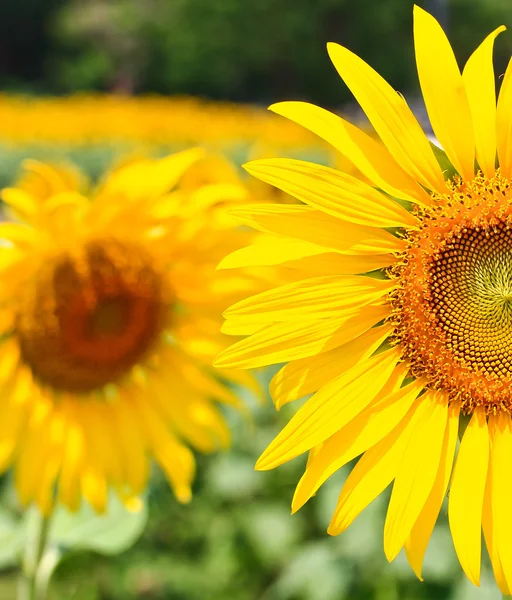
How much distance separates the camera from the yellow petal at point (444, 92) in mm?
1073

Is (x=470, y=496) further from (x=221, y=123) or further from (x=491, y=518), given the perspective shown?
(x=221, y=123)

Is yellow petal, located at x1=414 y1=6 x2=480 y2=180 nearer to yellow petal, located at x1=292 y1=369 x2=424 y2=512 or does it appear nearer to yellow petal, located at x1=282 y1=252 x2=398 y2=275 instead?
yellow petal, located at x1=282 y1=252 x2=398 y2=275

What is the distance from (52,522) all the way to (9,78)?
28.5 m

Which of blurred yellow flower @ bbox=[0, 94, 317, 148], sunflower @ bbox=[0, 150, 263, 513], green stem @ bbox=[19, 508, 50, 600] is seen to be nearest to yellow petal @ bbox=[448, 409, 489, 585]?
sunflower @ bbox=[0, 150, 263, 513]

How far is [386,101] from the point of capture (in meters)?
1.12

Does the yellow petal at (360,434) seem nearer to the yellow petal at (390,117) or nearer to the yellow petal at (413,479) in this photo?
the yellow petal at (413,479)

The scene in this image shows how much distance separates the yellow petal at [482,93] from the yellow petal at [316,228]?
195 mm

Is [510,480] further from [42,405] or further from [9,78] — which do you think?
[9,78]

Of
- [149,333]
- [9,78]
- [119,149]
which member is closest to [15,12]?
[9,78]

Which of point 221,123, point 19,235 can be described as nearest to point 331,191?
point 19,235

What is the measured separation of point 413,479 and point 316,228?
38cm

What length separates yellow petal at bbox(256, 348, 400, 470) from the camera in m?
1.16

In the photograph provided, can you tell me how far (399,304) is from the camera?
1.30 meters

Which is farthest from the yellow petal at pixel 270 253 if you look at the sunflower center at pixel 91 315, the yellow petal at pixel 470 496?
the sunflower center at pixel 91 315
